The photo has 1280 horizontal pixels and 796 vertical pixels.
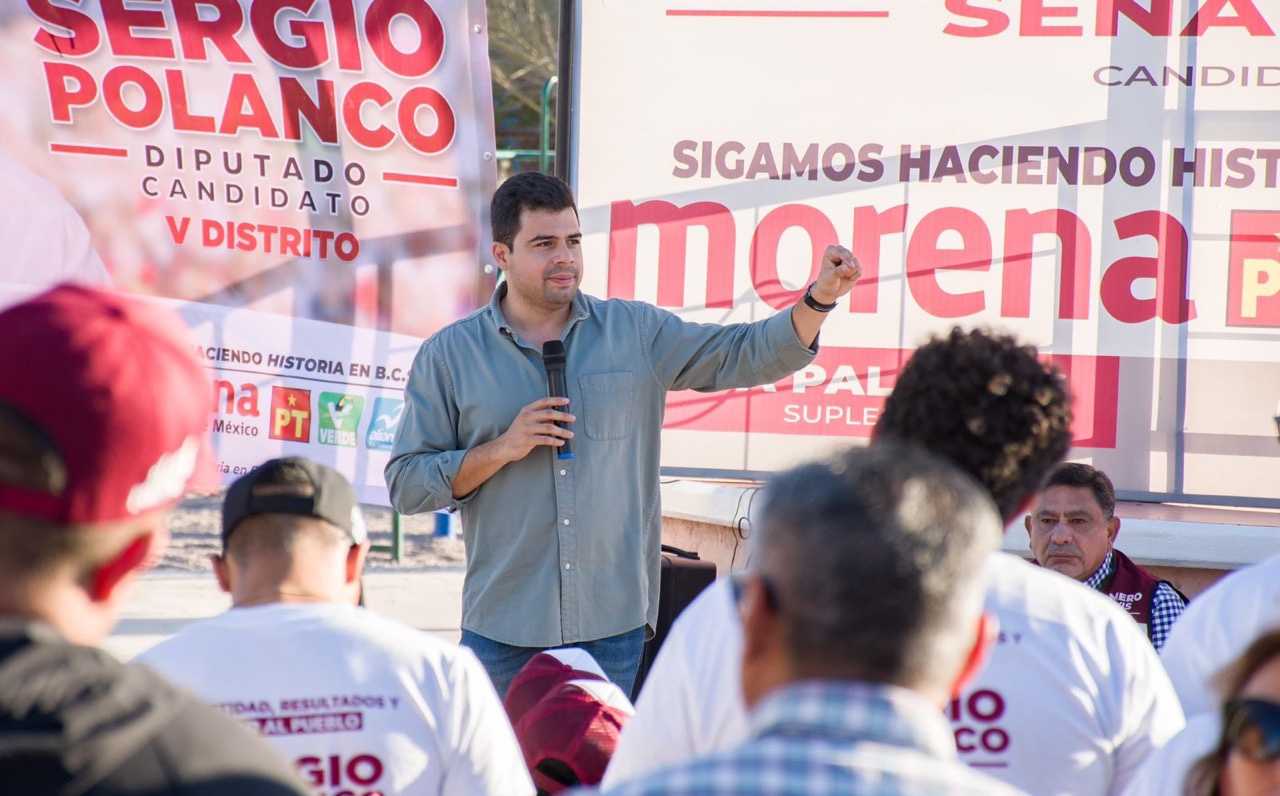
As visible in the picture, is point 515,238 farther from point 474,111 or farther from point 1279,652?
point 1279,652

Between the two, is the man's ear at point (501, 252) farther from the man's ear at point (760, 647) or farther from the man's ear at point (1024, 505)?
the man's ear at point (760, 647)

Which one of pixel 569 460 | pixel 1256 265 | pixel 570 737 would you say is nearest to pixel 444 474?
pixel 569 460

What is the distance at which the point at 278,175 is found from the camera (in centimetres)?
532

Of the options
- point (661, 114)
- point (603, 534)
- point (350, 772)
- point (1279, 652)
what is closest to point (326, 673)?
point (350, 772)

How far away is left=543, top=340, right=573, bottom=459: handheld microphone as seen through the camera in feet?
11.9

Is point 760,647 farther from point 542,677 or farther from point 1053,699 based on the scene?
point 542,677

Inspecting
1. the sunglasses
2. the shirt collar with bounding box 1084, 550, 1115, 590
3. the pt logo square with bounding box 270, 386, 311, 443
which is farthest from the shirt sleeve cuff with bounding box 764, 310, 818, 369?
the sunglasses

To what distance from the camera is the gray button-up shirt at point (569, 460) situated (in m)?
3.67

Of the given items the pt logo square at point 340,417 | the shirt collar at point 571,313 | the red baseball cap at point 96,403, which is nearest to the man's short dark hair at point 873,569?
the red baseball cap at point 96,403

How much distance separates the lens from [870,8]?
4957 mm

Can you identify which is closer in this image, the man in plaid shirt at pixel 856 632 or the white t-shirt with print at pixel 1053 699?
the man in plaid shirt at pixel 856 632

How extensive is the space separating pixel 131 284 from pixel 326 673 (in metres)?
3.96

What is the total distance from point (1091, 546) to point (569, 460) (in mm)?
1568

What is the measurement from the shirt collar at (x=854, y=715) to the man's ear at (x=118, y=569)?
56 centimetres
